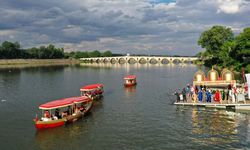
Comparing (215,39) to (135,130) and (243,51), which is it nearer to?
(243,51)

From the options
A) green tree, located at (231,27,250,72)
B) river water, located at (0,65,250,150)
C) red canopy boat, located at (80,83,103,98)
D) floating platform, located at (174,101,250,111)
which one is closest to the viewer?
river water, located at (0,65,250,150)

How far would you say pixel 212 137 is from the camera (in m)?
29.3

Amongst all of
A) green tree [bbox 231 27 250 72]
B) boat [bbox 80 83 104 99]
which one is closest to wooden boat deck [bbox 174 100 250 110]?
boat [bbox 80 83 104 99]

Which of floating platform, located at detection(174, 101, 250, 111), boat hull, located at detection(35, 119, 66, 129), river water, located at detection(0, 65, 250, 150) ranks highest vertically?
floating platform, located at detection(174, 101, 250, 111)

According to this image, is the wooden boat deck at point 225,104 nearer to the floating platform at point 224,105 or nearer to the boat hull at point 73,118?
the floating platform at point 224,105

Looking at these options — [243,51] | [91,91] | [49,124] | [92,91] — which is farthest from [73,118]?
[243,51]

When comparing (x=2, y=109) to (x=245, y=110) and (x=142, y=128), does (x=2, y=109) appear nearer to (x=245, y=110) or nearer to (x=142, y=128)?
(x=142, y=128)

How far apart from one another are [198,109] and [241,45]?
134ft

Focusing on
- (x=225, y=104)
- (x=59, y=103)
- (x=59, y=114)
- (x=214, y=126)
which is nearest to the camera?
(x=214, y=126)

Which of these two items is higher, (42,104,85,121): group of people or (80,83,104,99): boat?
(80,83,104,99): boat

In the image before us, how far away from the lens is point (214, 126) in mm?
33062

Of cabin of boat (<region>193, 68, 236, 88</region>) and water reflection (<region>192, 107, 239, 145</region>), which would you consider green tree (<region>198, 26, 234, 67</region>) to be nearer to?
cabin of boat (<region>193, 68, 236, 88</region>)

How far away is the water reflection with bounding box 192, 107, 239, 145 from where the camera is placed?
94.2 feet

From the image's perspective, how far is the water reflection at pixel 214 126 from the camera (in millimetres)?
28703
